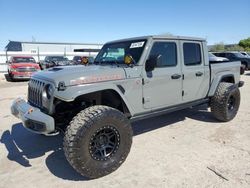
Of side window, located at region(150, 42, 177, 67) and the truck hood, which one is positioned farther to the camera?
side window, located at region(150, 42, 177, 67)

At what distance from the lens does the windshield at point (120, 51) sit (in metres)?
4.11

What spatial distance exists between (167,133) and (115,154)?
1.79 metres

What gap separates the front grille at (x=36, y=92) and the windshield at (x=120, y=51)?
1378 millimetres

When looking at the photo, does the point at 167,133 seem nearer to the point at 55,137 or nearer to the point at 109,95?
the point at 109,95

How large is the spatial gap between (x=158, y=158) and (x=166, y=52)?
6.22 feet

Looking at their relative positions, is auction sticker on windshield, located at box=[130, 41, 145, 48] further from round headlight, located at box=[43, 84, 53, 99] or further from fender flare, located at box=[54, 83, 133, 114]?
round headlight, located at box=[43, 84, 53, 99]

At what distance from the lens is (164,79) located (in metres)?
4.23

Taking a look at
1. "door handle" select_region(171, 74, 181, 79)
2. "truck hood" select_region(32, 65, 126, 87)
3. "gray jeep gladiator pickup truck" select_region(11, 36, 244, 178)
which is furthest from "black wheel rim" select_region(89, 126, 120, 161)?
"door handle" select_region(171, 74, 181, 79)

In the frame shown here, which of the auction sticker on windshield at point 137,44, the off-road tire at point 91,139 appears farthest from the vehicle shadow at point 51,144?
the auction sticker on windshield at point 137,44

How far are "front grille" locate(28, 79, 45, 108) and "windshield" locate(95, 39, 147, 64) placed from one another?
1378 mm

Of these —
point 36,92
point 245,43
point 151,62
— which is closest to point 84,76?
point 36,92

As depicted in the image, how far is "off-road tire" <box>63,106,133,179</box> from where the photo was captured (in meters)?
3.04

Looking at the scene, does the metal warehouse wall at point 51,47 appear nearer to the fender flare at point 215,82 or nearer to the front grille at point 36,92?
the fender flare at point 215,82

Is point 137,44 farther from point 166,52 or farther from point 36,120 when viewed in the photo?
point 36,120
